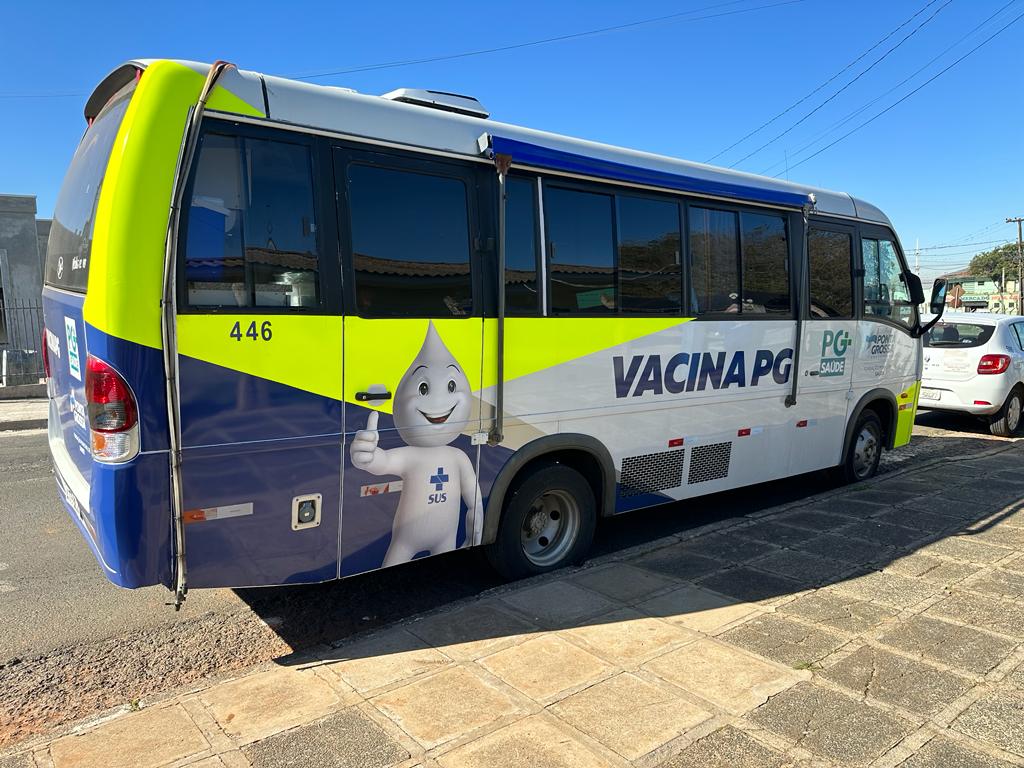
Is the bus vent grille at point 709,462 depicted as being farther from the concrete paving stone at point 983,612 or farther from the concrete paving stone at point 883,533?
the concrete paving stone at point 983,612

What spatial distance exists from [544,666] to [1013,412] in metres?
10.7

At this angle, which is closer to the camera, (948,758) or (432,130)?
(948,758)

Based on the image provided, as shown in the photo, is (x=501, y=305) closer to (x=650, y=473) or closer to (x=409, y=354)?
(x=409, y=354)

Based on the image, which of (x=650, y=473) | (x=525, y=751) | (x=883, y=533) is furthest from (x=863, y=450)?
(x=525, y=751)

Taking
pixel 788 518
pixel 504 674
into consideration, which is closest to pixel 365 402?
pixel 504 674

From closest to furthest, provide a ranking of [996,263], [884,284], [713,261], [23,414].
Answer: [713,261] → [884,284] → [23,414] → [996,263]

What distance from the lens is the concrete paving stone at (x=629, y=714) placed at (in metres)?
3.12

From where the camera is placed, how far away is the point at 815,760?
3006 mm

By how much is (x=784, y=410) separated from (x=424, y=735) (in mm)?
4712

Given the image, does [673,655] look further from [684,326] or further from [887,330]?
[887,330]

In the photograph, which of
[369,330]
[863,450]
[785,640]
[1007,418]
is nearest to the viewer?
[369,330]

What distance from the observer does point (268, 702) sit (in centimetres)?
341

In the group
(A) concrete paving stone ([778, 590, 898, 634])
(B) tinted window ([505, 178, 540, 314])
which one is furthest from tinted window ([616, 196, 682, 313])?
(A) concrete paving stone ([778, 590, 898, 634])

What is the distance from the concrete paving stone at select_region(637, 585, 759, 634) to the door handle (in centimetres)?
202
